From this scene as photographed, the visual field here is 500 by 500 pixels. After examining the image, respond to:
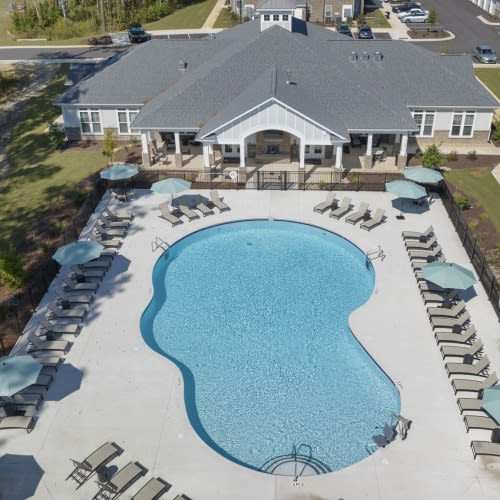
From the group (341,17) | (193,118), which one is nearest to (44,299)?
(193,118)

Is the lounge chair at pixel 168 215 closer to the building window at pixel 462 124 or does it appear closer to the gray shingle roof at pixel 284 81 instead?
the gray shingle roof at pixel 284 81

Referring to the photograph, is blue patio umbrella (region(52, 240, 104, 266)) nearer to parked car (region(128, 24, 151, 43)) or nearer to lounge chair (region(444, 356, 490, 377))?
lounge chair (region(444, 356, 490, 377))

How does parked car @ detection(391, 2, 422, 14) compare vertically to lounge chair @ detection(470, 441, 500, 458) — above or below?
above

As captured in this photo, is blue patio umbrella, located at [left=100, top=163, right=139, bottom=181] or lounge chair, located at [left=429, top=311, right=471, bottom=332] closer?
lounge chair, located at [left=429, top=311, right=471, bottom=332]

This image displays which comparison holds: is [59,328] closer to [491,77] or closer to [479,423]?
[479,423]

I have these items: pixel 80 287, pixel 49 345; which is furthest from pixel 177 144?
pixel 49 345

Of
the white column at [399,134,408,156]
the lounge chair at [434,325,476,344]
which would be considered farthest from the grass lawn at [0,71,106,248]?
the lounge chair at [434,325,476,344]
